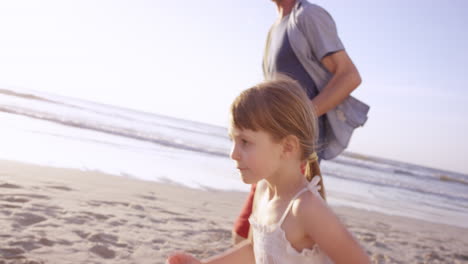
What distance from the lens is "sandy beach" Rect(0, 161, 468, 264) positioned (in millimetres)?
3789

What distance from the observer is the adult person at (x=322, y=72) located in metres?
2.43

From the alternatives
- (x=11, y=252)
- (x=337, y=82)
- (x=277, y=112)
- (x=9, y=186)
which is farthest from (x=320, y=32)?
(x=9, y=186)

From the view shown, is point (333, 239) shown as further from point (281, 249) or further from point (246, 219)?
point (246, 219)

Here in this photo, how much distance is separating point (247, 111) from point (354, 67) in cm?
94

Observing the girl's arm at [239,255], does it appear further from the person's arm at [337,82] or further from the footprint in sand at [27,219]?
the footprint in sand at [27,219]

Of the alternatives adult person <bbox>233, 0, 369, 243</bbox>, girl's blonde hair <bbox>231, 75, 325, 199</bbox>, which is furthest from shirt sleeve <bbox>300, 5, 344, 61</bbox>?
girl's blonde hair <bbox>231, 75, 325, 199</bbox>

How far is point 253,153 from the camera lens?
1789 millimetres

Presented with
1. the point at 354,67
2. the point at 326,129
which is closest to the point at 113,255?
the point at 326,129

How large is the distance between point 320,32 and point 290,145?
850 millimetres

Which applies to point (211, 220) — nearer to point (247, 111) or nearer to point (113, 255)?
point (113, 255)

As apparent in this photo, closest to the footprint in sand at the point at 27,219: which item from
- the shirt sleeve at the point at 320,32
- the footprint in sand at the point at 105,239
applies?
the footprint in sand at the point at 105,239

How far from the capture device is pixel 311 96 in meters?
2.54

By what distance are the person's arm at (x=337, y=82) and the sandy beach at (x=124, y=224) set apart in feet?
7.20

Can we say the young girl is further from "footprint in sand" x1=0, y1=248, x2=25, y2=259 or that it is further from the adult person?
"footprint in sand" x1=0, y1=248, x2=25, y2=259
